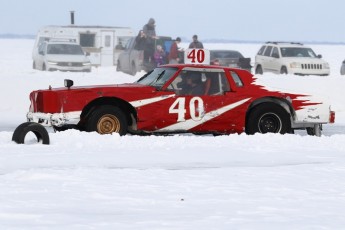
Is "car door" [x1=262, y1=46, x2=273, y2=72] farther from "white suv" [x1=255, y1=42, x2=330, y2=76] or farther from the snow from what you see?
the snow

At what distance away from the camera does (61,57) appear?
3803 centimetres

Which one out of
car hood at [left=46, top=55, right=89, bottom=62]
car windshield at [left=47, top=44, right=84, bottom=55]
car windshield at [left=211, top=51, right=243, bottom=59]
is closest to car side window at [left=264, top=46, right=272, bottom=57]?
car windshield at [left=211, top=51, right=243, bottom=59]

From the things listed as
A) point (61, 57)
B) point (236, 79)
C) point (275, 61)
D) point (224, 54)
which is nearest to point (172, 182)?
point (236, 79)

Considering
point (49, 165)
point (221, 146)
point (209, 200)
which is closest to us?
point (209, 200)

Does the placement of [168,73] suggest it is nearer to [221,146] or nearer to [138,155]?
[221,146]

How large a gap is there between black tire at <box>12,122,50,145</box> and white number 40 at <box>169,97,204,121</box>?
2.25 meters

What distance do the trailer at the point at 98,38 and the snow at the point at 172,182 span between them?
28.5 meters

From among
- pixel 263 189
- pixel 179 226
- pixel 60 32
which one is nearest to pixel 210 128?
pixel 263 189

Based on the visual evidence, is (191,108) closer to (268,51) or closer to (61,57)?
(268,51)

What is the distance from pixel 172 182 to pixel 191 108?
16.6 ft

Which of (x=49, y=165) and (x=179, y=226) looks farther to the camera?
(x=49, y=165)

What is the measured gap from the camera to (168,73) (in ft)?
51.6

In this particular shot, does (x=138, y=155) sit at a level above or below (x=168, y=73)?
below

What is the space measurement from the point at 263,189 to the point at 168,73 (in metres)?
6.00
